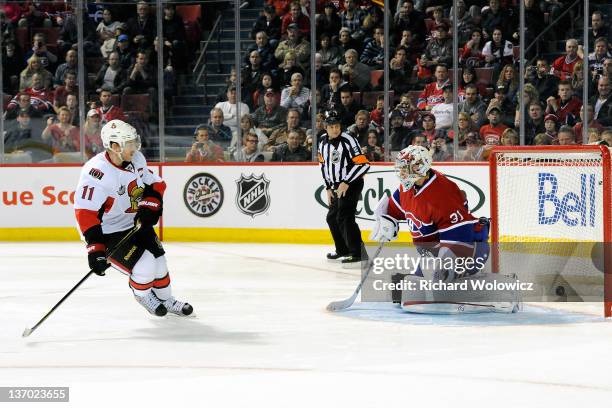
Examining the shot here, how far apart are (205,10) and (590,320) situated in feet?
21.7

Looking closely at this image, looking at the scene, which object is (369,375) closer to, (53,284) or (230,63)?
(53,284)

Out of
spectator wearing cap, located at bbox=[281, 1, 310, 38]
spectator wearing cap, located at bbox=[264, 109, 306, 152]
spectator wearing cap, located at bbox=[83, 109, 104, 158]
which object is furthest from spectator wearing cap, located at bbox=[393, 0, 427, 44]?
spectator wearing cap, located at bbox=[83, 109, 104, 158]

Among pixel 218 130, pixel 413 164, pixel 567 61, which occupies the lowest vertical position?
pixel 413 164

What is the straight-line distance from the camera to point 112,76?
11.5 meters

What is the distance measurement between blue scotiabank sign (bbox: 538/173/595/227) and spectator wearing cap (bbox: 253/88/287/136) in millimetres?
4294

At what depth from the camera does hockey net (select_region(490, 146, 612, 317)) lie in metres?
6.47

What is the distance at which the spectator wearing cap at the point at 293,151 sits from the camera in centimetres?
1084

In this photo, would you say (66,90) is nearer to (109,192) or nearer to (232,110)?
(232,110)

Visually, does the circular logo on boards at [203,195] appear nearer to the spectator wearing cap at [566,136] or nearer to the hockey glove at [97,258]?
the spectator wearing cap at [566,136]

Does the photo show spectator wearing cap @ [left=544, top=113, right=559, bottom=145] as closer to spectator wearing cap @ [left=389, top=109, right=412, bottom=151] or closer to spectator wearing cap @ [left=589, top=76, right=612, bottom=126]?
spectator wearing cap @ [left=589, top=76, right=612, bottom=126]

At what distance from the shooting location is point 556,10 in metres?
10.0

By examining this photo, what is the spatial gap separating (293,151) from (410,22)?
5.54 feet

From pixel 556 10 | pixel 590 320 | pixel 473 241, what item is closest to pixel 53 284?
pixel 473 241

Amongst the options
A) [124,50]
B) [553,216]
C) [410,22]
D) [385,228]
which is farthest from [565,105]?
[124,50]
